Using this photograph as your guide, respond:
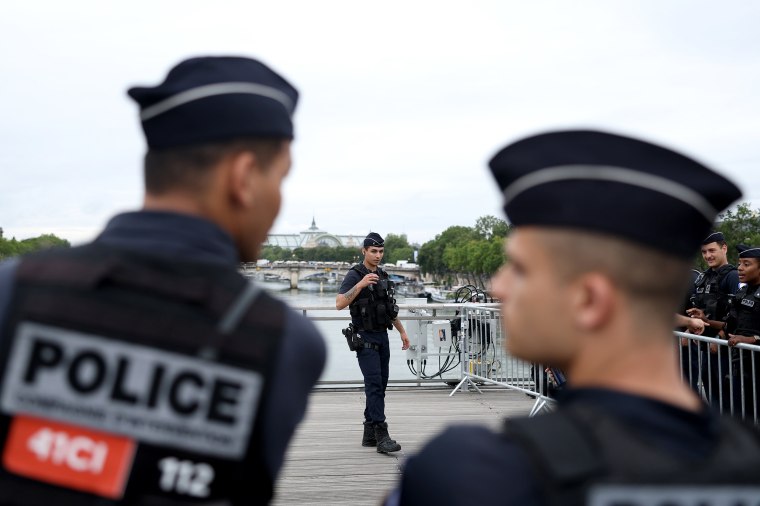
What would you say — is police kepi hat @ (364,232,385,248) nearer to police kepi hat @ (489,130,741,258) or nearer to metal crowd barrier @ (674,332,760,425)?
metal crowd barrier @ (674,332,760,425)

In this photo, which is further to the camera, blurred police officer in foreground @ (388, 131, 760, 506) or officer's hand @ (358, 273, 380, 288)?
officer's hand @ (358, 273, 380, 288)

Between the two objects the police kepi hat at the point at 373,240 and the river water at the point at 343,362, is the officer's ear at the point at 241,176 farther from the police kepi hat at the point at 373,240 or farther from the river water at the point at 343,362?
the river water at the point at 343,362

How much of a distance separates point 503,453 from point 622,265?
0.35 m

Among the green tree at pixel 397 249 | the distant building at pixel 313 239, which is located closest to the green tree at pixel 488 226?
the green tree at pixel 397 249

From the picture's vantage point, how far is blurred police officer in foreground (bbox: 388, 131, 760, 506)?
1.09 m

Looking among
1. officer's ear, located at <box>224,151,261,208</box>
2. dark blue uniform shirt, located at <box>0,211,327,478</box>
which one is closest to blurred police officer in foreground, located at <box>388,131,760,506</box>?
dark blue uniform shirt, located at <box>0,211,327,478</box>

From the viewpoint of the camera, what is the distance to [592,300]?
119 centimetres

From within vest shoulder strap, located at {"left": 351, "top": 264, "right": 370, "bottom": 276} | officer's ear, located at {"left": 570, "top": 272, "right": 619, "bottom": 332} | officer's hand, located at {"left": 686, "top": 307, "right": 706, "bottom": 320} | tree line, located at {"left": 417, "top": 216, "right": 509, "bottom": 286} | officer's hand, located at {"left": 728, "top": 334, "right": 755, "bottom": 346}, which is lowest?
officer's hand, located at {"left": 728, "top": 334, "right": 755, "bottom": 346}

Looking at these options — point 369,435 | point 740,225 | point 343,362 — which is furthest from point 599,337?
point 740,225

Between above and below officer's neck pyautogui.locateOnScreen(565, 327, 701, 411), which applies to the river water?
below

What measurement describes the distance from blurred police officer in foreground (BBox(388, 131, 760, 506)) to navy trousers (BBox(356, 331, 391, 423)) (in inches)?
245

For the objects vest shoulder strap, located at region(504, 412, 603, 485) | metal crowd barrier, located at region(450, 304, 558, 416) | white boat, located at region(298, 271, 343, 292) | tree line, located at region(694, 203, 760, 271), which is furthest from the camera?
white boat, located at region(298, 271, 343, 292)

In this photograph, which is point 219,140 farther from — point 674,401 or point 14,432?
point 674,401

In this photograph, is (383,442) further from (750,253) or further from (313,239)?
(313,239)
